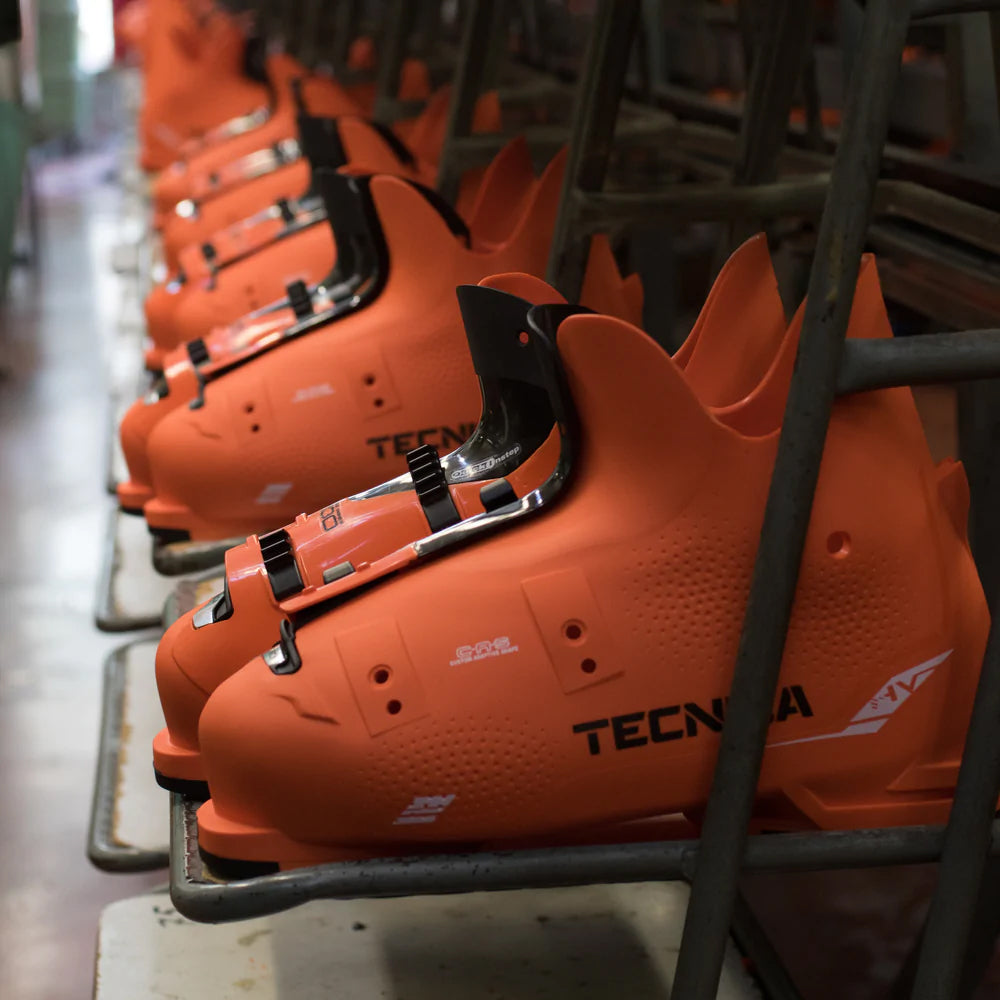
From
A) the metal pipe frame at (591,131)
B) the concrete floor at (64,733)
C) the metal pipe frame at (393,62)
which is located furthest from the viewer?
the metal pipe frame at (393,62)

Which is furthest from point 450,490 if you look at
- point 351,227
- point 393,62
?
point 393,62

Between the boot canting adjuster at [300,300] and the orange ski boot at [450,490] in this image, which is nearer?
the orange ski boot at [450,490]

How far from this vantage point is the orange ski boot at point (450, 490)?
104 centimetres

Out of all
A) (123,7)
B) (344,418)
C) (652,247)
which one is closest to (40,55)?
(123,7)

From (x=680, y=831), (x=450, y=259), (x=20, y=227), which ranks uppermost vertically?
(x=450, y=259)

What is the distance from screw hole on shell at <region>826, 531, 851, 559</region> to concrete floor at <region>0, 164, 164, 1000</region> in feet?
3.58

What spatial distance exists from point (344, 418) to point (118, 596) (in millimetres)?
556

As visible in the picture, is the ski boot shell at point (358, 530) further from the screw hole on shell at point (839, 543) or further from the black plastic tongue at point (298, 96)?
the black plastic tongue at point (298, 96)

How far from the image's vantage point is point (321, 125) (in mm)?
2129

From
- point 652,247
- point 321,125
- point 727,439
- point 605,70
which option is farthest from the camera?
point 652,247

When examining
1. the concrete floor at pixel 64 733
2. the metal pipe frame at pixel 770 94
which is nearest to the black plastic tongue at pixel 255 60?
the concrete floor at pixel 64 733

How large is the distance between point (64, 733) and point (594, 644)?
58.4 inches

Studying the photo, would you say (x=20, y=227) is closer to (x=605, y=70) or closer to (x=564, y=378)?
(x=605, y=70)

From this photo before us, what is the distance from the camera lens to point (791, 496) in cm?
86
